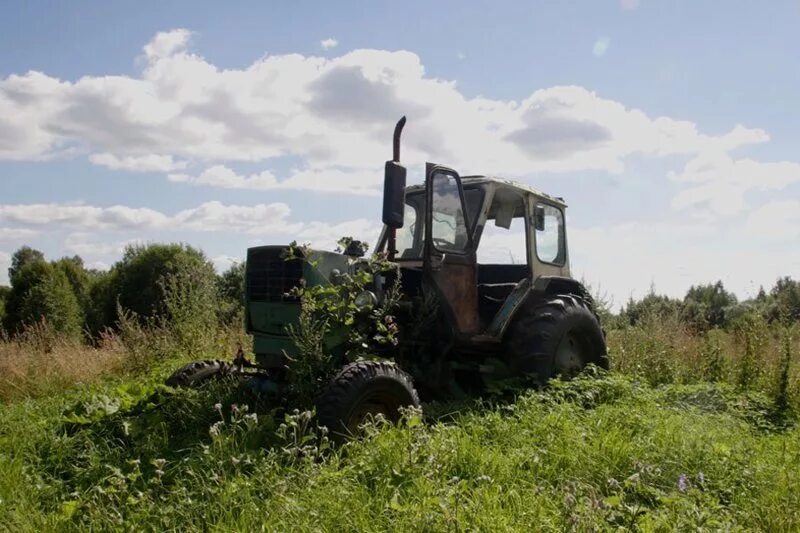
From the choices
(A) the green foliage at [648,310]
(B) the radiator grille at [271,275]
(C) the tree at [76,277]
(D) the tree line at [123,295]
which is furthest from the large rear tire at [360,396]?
(C) the tree at [76,277]

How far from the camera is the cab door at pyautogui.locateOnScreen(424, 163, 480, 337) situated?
5.70 m

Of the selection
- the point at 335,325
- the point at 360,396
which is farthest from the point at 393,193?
the point at 360,396

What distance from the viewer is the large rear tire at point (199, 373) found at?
5.18 m

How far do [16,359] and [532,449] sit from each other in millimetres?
8489

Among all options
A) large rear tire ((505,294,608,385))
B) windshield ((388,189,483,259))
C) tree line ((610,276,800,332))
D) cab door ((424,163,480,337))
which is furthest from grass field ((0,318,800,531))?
tree line ((610,276,800,332))

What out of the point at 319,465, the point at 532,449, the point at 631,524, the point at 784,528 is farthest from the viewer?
the point at 532,449

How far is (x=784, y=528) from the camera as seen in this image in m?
3.35

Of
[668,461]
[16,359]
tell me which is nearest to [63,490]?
[668,461]

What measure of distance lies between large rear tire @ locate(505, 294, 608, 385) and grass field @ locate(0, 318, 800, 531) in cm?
33

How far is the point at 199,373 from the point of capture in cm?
526

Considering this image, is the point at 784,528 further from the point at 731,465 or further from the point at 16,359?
the point at 16,359

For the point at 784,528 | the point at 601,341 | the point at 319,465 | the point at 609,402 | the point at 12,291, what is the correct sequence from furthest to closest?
the point at 12,291, the point at 601,341, the point at 609,402, the point at 319,465, the point at 784,528

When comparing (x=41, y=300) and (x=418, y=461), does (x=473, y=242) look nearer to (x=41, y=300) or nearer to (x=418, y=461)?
(x=418, y=461)

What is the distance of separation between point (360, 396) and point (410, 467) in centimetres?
83
